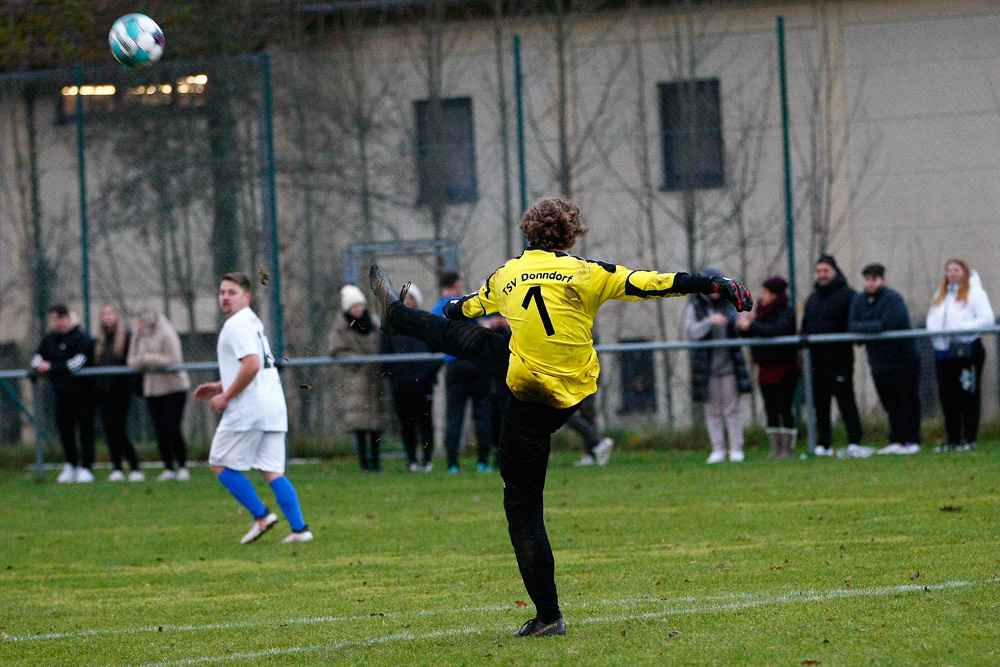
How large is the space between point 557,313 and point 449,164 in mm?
11325

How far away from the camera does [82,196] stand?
1720 cm

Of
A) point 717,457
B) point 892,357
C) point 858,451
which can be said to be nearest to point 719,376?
point 717,457

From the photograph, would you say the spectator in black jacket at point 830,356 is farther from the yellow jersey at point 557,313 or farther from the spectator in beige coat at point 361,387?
the yellow jersey at point 557,313

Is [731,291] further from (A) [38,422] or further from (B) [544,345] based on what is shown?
(A) [38,422]

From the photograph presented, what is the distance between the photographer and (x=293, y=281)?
16500 mm

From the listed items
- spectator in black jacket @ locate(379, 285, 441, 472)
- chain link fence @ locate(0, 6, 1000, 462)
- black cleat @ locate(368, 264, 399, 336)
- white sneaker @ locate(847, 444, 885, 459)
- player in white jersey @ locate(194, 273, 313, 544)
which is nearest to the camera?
black cleat @ locate(368, 264, 399, 336)

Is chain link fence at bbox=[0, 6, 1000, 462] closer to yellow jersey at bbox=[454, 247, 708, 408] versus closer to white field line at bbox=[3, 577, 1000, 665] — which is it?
white field line at bbox=[3, 577, 1000, 665]

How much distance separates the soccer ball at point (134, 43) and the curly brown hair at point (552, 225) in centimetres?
705

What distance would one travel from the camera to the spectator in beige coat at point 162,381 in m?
15.1

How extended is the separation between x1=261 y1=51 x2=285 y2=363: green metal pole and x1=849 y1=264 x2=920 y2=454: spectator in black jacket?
685 centimetres

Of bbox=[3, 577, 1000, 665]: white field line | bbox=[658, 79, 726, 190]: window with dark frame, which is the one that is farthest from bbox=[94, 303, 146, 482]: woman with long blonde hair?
bbox=[3, 577, 1000, 665]: white field line

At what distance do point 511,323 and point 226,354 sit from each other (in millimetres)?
4528

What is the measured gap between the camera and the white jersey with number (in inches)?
388

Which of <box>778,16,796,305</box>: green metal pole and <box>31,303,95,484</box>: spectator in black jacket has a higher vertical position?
<box>778,16,796,305</box>: green metal pole
